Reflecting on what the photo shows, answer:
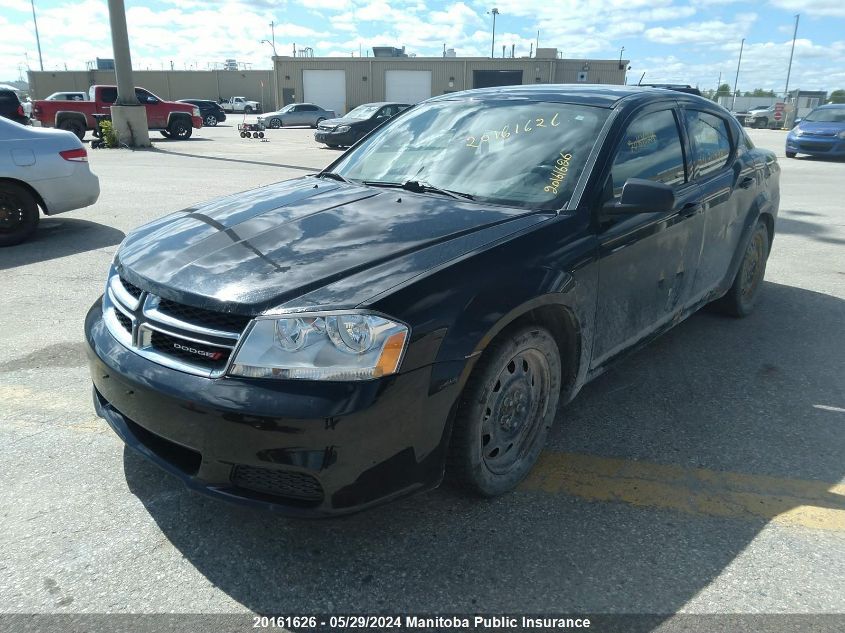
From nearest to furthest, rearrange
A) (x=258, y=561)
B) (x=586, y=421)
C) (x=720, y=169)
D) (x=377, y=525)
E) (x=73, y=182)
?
1. (x=258, y=561)
2. (x=377, y=525)
3. (x=586, y=421)
4. (x=720, y=169)
5. (x=73, y=182)

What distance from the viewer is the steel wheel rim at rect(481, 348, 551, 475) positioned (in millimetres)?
2596

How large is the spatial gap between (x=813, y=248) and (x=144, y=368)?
7.70m

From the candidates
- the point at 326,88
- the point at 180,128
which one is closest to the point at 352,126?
the point at 180,128

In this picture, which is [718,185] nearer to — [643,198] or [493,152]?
[643,198]

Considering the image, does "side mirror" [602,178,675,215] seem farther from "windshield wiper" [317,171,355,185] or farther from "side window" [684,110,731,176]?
"windshield wiper" [317,171,355,185]

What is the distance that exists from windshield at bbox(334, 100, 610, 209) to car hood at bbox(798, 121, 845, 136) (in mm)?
18683

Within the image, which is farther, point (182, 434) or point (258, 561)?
point (258, 561)

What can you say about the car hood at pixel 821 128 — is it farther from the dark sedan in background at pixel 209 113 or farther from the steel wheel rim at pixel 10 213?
the dark sedan in background at pixel 209 113

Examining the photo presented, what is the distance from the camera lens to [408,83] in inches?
2288

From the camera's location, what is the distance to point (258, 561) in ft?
7.65

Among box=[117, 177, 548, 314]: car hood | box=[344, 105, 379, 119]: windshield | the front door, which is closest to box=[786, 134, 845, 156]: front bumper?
box=[344, 105, 379, 119]: windshield

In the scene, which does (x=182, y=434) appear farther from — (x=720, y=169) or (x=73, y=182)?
(x=73, y=182)

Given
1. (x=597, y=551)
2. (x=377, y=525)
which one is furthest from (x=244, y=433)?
(x=597, y=551)

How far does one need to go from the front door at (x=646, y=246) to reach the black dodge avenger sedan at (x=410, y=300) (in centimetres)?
1
